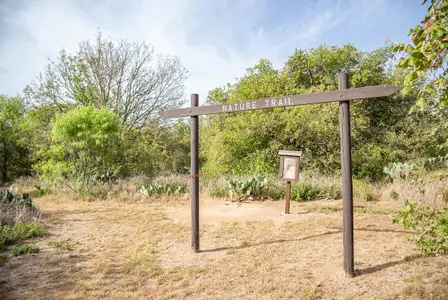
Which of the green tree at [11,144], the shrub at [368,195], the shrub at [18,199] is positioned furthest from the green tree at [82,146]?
the shrub at [368,195]

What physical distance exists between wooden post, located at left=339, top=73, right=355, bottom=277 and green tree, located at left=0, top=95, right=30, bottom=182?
17.6m

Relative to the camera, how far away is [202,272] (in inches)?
165

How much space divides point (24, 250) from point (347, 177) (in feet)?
17.3

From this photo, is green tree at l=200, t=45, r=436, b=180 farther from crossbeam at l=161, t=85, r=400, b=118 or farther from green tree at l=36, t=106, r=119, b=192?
crossbeam at l=161, t=85, r=400, b=118

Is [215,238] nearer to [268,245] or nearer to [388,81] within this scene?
[268,245]

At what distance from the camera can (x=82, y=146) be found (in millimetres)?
10109

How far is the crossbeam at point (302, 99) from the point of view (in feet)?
11.5

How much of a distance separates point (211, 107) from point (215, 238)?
2.58 meters

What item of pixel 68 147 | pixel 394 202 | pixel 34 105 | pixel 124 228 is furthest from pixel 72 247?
pixel 34 105

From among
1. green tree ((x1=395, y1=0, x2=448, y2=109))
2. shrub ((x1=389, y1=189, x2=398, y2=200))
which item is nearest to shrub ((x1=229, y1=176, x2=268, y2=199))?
shrub ((x1=389, y1=189, x2=398, y2=200))

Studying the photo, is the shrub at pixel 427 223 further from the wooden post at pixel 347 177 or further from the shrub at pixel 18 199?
the shrub at pixel 18 199

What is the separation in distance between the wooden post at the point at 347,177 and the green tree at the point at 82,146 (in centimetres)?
846

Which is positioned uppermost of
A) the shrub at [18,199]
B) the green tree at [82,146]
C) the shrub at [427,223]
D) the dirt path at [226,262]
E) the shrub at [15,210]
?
the green tree at [82,146]

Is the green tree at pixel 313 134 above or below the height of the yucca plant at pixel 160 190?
above
